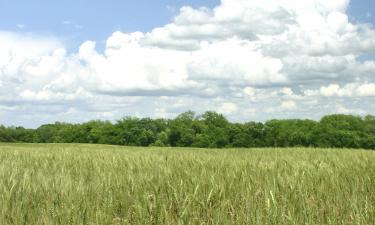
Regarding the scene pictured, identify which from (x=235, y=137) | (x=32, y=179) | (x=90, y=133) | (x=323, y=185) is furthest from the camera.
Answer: (x=90, y=133)

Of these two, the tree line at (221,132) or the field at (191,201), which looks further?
the tree line at (221,132)

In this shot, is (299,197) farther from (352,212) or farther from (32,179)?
(32,179)

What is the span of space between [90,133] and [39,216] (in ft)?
305

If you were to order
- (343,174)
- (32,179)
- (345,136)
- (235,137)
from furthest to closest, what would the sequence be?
(235,137) → (345,136) → (343,174) → (32,179)

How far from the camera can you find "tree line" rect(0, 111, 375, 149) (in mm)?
75750

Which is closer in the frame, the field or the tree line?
the field

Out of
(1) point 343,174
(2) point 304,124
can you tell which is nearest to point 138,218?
(1) point 343,174

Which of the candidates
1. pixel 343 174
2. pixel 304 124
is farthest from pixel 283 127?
pixel 343 174

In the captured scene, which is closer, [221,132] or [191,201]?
[191,201]

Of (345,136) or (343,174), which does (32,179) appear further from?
(345,136)

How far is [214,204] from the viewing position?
4.09 metres

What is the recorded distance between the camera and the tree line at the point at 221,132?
75750mm

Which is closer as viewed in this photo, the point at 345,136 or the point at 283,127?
the point at 345,136

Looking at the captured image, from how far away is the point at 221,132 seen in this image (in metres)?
82.7
